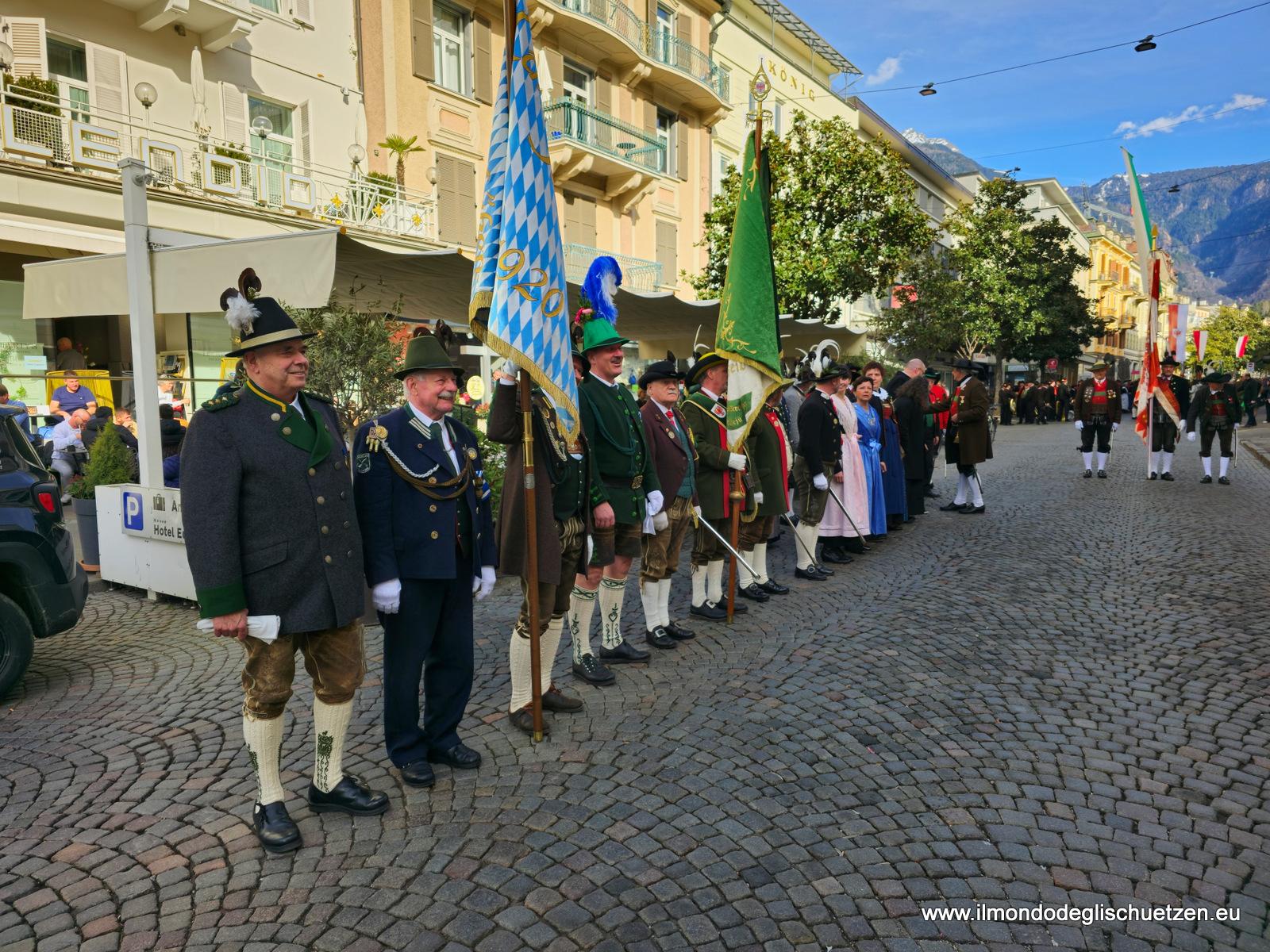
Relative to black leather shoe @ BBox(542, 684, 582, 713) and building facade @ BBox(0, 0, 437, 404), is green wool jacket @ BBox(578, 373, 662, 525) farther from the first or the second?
building facade @ BBox(0, 0, 437, 404)

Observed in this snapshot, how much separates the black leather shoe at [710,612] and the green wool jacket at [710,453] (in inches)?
27.6

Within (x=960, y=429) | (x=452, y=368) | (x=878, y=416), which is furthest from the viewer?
(x=960, y=429)

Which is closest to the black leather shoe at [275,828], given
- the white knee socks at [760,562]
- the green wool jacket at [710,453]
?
the green wool jacket at [710,453]

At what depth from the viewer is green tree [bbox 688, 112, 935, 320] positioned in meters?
19.6

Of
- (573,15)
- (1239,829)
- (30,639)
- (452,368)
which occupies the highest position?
(573,15)

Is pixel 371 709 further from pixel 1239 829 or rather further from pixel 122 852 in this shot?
pixel 1239 829

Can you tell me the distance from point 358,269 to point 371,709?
4.80 meters

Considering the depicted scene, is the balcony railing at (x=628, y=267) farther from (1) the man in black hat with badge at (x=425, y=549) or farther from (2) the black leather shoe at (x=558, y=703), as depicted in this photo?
(1) the man in black hat with badge at (x=425, y=549)

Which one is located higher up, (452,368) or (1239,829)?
(452,368)

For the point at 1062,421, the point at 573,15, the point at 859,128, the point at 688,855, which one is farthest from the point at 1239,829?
the point at 859,128

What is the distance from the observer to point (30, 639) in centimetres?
486

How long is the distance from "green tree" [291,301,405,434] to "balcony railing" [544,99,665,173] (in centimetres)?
1405

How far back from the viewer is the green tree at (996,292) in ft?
105

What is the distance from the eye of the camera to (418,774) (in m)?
3.68
